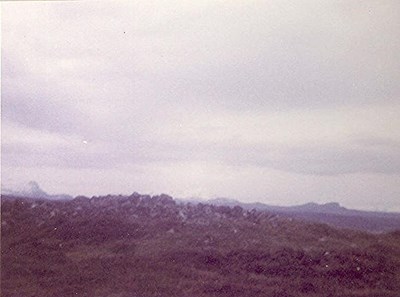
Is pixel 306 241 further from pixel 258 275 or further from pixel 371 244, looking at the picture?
pixel 258 275

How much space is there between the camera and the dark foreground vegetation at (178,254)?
15.4 metres

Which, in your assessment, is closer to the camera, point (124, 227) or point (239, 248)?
point (239, 248)

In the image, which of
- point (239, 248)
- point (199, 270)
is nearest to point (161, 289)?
point (199, 270)

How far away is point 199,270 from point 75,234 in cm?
627

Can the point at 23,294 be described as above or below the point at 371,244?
below

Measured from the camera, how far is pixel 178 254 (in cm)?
1831

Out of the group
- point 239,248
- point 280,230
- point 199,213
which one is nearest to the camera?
point 239,248

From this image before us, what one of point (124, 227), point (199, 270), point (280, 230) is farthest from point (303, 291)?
point (124, 227)

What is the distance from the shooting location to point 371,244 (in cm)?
2158

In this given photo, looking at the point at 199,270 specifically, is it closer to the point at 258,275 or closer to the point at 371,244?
the point at 258,275

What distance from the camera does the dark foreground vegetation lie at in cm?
1537

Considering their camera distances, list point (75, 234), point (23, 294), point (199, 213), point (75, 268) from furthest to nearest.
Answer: point (199, 213)
point (75, 234)
point (75, 268)
point (23, 294)

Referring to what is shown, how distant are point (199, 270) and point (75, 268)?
412 centimetres

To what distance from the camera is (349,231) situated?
2511cm
